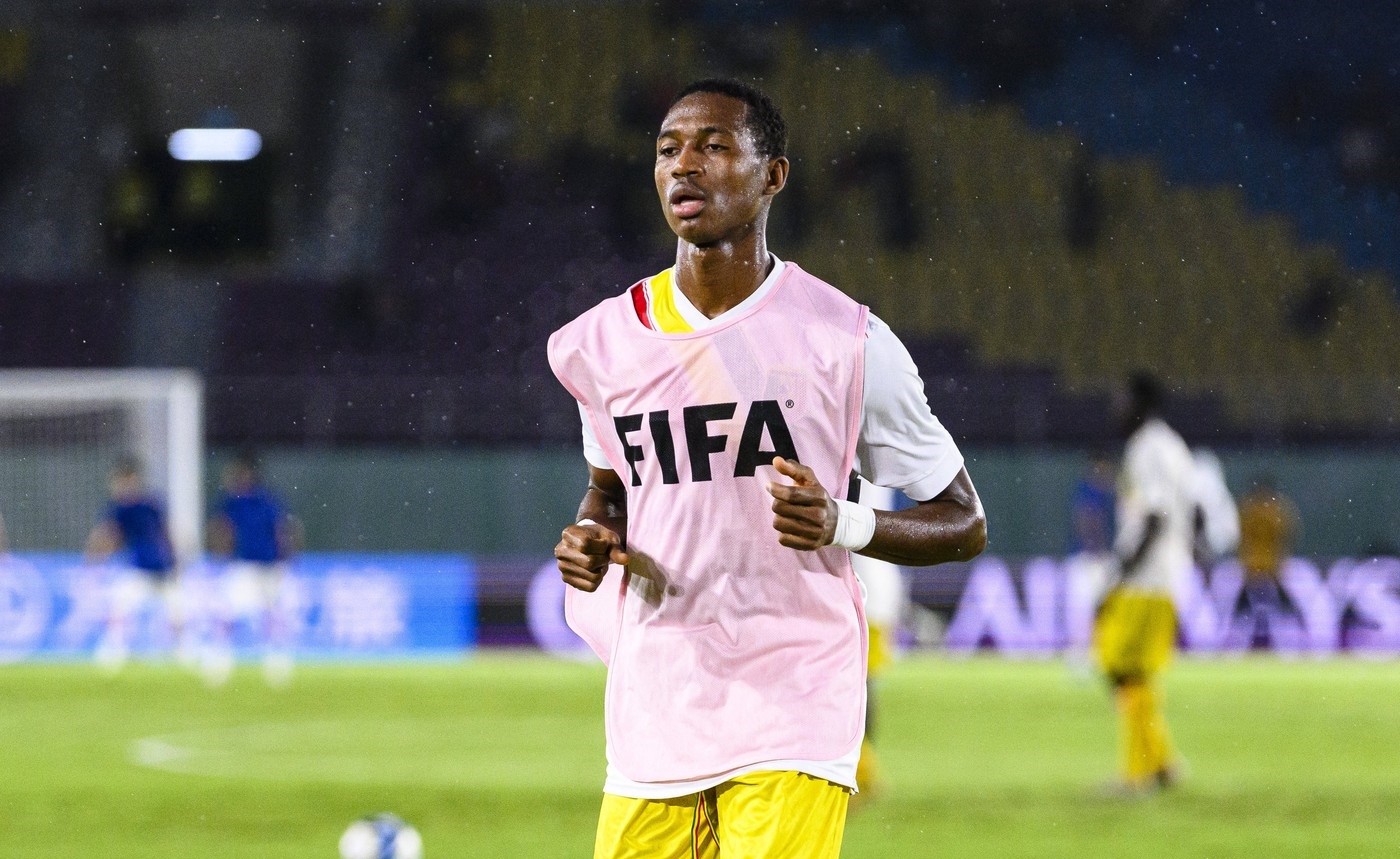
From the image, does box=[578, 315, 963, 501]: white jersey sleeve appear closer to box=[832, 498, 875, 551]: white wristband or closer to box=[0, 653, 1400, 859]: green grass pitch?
box=[832, 498, 875, 551]: white wristband

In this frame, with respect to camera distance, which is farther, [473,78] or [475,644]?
[473,78]

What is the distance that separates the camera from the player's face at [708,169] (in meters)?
3.47

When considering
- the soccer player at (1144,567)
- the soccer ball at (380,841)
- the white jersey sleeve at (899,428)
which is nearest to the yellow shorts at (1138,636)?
the soccer player at (1144,567)

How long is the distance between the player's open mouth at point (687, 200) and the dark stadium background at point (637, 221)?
18.1 m

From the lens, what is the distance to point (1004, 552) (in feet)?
73.8

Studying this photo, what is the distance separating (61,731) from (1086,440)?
1296 cm

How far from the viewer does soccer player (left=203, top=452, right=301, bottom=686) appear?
61.3 ft

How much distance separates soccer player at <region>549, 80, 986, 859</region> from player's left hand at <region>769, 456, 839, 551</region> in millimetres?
124

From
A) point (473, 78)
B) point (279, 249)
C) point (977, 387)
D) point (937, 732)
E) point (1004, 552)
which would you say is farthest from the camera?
point (473, 78)

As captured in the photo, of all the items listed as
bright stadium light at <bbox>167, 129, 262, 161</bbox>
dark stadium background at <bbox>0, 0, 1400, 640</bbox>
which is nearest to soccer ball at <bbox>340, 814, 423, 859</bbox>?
dark stadium background at <bbox>0, 0, 1400, 640</bbox>

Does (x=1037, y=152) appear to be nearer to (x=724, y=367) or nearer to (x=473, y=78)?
(x=473, y=78)

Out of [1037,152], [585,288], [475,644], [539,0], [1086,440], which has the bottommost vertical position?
[475,644]

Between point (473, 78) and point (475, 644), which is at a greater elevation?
point (473, 78)

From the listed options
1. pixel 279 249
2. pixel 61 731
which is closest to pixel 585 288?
pixel 279 249
